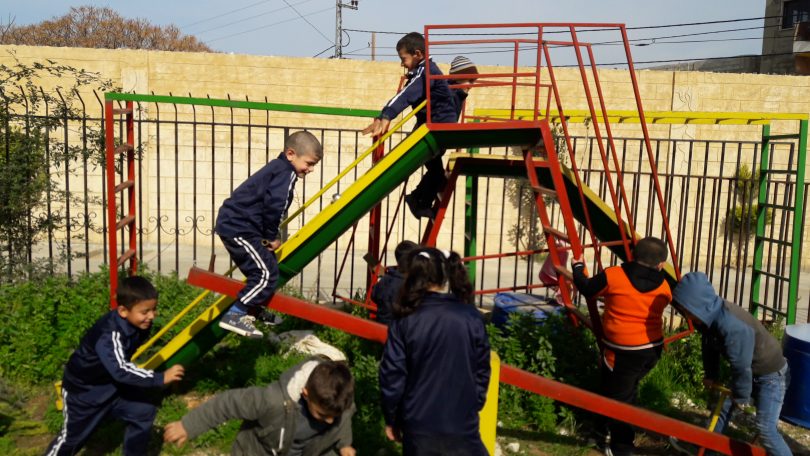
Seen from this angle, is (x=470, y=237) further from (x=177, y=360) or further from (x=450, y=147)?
(x=177, y=360)

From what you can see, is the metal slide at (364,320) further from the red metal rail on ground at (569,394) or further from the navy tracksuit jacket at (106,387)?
the navy tracksuit jacket at (106,387)

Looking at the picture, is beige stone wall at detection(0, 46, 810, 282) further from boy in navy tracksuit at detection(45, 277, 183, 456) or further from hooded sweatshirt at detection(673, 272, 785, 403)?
boy in navy tracksuit at detection(45, 277, 183, 456)

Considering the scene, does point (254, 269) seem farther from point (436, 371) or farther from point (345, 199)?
point (436, 371)

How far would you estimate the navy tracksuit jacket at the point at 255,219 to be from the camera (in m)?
3.82

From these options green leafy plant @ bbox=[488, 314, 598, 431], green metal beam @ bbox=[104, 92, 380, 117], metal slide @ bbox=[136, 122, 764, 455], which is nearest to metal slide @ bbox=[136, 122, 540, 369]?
metal slide @ bbox=[136, 122, 764, 455]

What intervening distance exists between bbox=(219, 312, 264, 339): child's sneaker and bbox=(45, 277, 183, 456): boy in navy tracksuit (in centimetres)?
45

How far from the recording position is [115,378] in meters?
3.41

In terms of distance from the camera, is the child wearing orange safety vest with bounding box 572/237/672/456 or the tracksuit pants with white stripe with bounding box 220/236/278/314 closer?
the tracksuit pants with white stripe with bounding box 220/236/278/314

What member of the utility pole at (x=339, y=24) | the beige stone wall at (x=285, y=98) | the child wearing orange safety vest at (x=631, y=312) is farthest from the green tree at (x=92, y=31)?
the child wearing orange safety vest at (x=631, y=312)

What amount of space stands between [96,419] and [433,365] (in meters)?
2.04

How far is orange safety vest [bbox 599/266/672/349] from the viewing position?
164 inches

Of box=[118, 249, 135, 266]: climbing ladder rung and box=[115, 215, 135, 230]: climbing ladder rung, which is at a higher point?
box=[115, 215, 135, 230]: climbing ladder rung

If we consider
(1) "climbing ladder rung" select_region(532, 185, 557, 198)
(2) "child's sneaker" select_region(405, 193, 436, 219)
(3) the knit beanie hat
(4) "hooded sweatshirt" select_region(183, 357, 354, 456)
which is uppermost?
(3) the knit beanie hat

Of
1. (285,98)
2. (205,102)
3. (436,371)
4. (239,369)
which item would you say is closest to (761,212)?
(436,371)
